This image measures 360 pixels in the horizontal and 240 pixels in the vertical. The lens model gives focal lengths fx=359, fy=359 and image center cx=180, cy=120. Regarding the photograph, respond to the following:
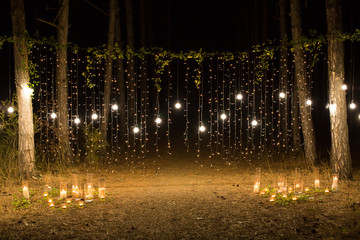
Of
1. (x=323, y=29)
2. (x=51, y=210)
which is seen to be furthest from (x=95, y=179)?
(x=323, y=29)

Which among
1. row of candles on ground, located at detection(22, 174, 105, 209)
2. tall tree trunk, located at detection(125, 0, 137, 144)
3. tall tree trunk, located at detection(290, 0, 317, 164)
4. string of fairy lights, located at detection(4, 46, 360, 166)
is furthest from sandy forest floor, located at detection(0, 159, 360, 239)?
tall tree trunk, located at detection(125, 0, 137, 144)

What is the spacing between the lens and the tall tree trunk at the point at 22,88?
24.5ft

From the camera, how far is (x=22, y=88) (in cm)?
755

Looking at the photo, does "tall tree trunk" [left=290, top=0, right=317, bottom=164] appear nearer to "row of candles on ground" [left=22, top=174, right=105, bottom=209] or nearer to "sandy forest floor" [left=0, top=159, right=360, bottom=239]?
"sandy forest floor" [left=0, top=159, right=360, bottom=239]

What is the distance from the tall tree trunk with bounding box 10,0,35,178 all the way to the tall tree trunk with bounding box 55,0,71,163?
56.2 inches

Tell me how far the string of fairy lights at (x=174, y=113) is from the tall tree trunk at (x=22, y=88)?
675 millimetres

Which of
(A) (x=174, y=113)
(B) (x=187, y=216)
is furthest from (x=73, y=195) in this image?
(A) (x=174, y=113)

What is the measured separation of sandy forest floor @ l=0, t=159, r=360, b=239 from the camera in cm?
428

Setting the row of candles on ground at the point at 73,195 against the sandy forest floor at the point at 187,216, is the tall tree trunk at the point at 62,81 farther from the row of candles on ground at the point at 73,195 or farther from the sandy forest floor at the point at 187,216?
the row of candles on ground at the point at 73,195

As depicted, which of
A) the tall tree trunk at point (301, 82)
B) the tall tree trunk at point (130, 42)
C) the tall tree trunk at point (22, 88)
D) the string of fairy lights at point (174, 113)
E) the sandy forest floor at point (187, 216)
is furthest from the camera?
the tall tree trunk at point (130, 42)

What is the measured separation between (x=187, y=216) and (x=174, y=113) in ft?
64.6

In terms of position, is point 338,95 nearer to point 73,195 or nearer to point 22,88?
point 73,195

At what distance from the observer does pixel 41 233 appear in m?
4.31

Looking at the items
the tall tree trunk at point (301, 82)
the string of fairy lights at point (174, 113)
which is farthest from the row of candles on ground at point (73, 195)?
the tall tree trunk at point (301, 82)
